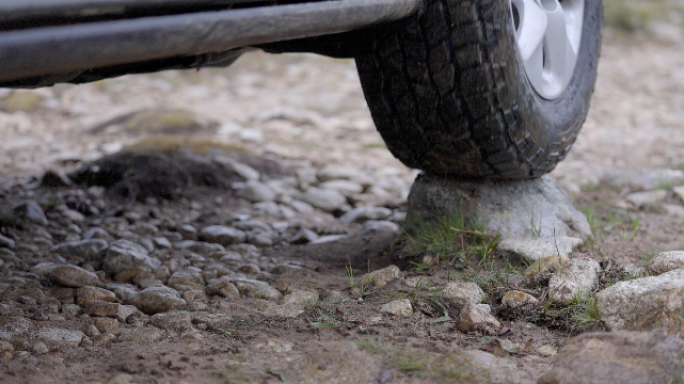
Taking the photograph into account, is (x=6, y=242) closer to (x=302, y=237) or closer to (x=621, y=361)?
(x=302, y=237)

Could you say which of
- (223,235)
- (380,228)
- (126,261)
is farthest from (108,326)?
(380,228)

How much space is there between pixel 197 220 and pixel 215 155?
2.93ft

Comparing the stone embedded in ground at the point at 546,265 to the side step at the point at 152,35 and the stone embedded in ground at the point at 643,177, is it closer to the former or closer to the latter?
the side step at the point at 152,35

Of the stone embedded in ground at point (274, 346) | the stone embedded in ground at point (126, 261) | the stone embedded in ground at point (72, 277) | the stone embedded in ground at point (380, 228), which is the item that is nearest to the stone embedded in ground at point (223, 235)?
the stone embedded in ground at point (126, 261)

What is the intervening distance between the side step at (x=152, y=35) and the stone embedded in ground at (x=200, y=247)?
1.17 m

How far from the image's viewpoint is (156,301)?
179 cm

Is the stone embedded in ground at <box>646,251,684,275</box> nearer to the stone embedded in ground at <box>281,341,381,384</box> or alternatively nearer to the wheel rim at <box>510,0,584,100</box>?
the wheel rim at <box>510,0,584,100</box>

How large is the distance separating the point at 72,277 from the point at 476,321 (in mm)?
1258

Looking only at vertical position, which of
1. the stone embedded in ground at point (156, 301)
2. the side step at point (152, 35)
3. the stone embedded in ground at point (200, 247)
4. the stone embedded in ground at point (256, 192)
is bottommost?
the stone embedded in ground at point (256, 192)

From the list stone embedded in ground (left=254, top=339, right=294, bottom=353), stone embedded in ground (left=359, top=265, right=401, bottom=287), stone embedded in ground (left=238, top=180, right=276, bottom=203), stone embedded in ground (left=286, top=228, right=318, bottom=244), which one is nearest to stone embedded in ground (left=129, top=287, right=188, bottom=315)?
stone embedded in ground (left=254, top=339, right=294, bottom=353)

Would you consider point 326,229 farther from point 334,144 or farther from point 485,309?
point 334,144

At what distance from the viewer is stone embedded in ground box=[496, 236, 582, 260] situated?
1912mm

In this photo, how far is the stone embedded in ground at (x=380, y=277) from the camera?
6.13ft

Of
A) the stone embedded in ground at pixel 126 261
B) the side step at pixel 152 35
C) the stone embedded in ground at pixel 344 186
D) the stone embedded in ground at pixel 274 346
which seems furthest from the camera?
the stone embedded in ground at pixel 344 186
